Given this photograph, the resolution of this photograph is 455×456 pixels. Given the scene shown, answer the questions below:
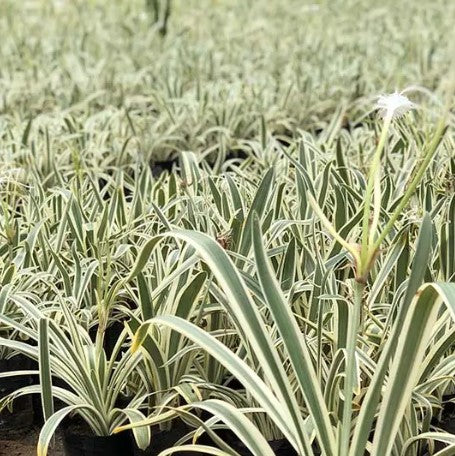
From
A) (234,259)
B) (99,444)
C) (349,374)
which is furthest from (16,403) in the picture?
(349,374)

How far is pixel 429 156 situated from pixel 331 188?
123 centimetres

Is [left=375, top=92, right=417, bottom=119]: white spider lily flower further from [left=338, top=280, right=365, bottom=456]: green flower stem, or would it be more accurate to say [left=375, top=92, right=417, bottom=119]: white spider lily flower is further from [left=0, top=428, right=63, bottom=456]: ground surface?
[left=0, top=428, right=63, bottom=456]: ground surface

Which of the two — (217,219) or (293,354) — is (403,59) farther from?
(293,354)

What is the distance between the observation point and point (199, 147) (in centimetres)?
391

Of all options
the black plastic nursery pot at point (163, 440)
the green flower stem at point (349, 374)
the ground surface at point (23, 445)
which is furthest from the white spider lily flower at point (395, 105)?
the ground surface at point (23, 445)

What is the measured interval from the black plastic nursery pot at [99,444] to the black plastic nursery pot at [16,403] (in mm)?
306

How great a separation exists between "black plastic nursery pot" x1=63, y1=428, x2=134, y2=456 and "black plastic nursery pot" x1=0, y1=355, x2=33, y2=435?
1.01 feet

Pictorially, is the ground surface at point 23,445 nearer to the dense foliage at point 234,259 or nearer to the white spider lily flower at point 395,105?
the dense foliage at point 234,259

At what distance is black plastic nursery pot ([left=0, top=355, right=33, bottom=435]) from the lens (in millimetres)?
1979

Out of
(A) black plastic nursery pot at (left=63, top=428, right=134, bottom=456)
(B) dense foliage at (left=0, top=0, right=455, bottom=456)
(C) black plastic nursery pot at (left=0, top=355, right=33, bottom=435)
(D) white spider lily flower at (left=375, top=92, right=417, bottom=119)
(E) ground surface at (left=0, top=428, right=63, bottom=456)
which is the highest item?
(D) white spider lily flower at (left=375, top=92, right=417, bottom=119)

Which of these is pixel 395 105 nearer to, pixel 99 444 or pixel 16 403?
pixel 99 444

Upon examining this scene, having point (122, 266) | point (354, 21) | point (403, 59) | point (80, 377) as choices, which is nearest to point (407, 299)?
point (80, 377)

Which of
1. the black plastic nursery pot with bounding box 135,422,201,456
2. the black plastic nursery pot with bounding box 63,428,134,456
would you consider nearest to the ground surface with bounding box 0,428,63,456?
the black plastic nursery pot with bounding box 63,428,134,456

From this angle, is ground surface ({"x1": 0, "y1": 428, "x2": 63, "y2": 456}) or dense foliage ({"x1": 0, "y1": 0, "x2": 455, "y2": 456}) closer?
dense foliage ({"x1": 0, "y1": 0, "x2": 455, "y2": 456})
